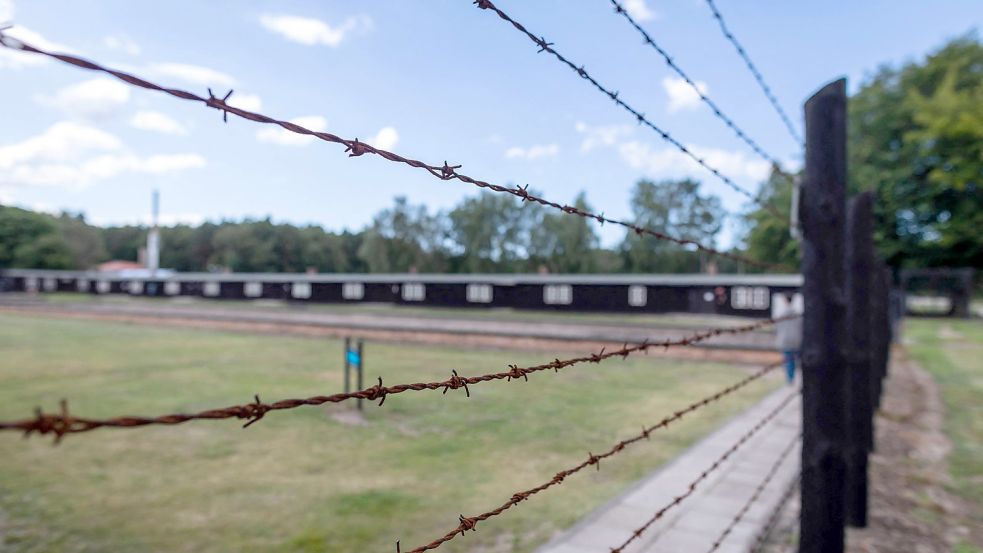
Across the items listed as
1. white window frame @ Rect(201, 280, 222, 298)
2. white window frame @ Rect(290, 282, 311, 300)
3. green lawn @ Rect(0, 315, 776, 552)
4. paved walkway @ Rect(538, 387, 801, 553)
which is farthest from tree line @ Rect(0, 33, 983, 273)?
paved walkway @ Rect(538, 387, 801, 553)

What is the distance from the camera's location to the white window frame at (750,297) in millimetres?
25933

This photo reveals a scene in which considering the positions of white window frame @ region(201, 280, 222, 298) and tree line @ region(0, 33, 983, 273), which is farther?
white window frame @ region(201, 280, 222, 298)

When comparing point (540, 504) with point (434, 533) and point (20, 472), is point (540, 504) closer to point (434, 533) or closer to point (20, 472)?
point (434, 533)

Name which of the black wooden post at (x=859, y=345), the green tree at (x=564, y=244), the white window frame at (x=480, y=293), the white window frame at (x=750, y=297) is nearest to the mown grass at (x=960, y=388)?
the black wooden post at (x=859, y=345)

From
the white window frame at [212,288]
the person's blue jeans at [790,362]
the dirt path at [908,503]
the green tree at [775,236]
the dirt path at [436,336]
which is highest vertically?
the green tree at [775,236]

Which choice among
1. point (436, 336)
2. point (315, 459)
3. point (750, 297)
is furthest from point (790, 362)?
point (750, 297)

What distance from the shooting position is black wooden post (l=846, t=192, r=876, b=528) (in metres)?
4.39

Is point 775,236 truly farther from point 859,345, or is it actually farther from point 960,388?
point 859,345

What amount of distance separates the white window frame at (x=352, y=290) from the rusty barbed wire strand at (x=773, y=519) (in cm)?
3344

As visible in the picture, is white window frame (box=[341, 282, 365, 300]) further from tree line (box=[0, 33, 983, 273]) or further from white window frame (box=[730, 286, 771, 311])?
white window frame (box=[730, 286, 771, 311])

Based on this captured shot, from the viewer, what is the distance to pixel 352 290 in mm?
37656

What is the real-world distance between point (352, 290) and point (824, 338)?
3607 centimetres

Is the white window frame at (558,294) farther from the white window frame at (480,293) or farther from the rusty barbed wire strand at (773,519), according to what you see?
the rusty barbed wire strand at (773,519)

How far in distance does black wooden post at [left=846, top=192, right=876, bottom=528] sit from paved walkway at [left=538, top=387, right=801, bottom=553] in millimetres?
613
